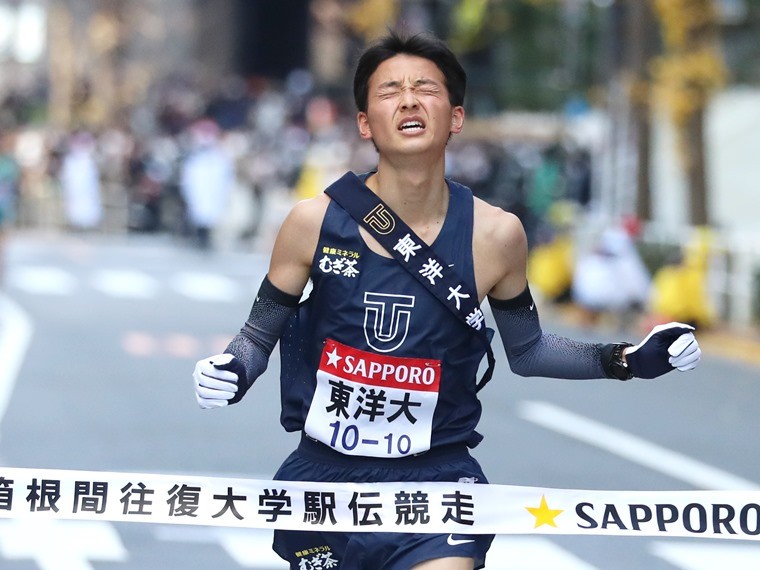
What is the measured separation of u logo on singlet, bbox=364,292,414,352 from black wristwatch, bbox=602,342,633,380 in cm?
55

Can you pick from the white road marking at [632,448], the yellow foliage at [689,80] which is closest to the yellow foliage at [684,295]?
the yellow foliage at [689,80]

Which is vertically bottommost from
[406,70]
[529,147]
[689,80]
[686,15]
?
[406,70]

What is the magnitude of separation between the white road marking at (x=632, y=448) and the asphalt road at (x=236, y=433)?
0.7 inches

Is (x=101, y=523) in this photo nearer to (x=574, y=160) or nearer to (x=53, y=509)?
(x=53, y=509)

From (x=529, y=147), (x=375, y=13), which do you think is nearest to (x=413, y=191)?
(x=375, y=13)

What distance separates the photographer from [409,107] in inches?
185

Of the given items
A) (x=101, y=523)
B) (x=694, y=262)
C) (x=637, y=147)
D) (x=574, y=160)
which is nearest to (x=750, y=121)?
(x=574, y=160)

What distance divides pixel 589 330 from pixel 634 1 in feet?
21.6

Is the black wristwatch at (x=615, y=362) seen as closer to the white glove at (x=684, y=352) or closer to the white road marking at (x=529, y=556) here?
the white glove at (x=684, y=352)

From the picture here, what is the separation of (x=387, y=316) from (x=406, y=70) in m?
0.62

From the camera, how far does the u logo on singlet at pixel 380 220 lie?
4.74 m

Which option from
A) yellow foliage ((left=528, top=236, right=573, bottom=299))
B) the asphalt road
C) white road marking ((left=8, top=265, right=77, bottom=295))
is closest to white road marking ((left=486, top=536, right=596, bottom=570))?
the asphalt road

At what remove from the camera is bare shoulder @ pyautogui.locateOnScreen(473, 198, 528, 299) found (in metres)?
4.81

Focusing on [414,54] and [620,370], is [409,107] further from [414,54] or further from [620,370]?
[620,370]
